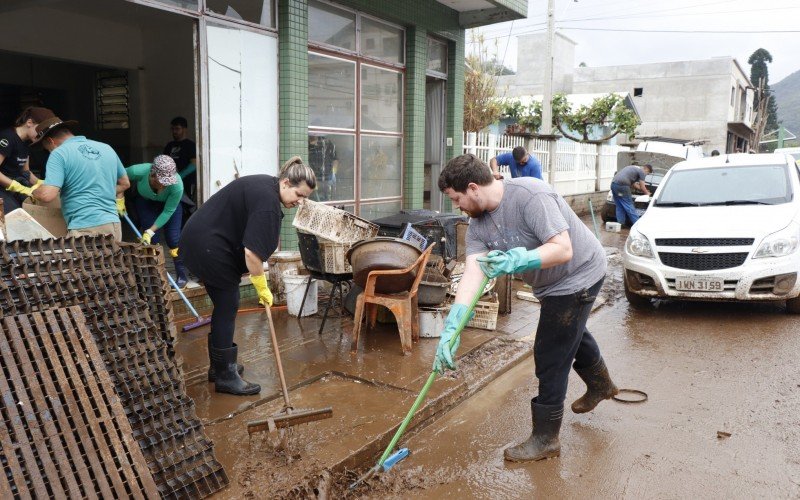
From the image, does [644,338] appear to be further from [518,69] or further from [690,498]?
[518,69]

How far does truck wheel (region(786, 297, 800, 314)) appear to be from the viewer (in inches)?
274

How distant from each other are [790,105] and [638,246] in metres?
206

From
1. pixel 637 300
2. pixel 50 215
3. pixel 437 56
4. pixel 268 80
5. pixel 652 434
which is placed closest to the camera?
pixel 652 434

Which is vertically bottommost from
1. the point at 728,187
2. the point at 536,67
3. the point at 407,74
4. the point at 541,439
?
the point at 541,439

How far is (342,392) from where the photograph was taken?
4570 mm

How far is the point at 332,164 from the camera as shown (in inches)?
332

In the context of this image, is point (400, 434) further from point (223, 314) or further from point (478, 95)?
point (478, 95)

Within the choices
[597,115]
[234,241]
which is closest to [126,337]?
[234,241]

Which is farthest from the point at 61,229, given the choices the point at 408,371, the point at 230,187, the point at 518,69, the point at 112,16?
→ the point at 518,69

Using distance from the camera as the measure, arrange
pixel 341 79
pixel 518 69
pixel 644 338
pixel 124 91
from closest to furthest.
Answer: pixel 644 338
pixel 341 79
pixel 124 91
pixel 518 69

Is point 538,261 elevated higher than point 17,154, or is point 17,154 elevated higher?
point 17,154

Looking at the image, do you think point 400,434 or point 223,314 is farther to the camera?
point 223,314

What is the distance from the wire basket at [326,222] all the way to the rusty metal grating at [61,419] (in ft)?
10.3

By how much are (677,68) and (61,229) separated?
40691 millimetres
